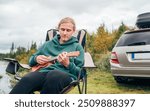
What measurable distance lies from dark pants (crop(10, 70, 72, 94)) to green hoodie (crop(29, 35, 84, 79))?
0.64ft

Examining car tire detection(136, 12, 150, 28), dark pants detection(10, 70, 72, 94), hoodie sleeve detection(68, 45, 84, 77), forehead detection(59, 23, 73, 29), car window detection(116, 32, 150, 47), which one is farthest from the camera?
car tire detection(136, 12, 150, 28)

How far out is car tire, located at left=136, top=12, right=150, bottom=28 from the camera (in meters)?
8.28

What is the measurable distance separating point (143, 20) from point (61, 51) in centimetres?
419

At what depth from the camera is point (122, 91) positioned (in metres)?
7.54

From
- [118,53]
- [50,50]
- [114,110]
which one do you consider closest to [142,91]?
[118,53]

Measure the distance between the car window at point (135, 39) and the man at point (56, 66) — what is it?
2.59 m

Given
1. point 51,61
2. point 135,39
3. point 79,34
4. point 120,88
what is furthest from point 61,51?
point 120,88

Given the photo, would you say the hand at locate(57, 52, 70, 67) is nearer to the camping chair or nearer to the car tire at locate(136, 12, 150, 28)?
the camping chair

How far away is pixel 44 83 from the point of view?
4.22m

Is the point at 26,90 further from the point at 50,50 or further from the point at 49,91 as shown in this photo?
the point at 50,50

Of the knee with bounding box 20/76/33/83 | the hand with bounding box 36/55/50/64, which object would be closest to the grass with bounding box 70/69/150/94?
the hand with bounding box 36/55/50/64

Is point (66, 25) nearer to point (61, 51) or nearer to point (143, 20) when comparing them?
point (61, 51)

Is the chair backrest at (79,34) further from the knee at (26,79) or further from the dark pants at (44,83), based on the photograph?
the knee at (26,79)

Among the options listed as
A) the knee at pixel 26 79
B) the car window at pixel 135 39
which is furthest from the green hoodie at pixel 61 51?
the car window at pixel 135 39
